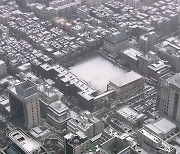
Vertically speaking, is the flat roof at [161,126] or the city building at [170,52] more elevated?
the city building at [170,52]

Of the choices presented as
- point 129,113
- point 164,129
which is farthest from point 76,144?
point 164,129

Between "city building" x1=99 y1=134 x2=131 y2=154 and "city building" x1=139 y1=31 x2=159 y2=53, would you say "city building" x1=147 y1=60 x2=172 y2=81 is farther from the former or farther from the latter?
"city building" x1=99 y1=134 x2=131 y2=154

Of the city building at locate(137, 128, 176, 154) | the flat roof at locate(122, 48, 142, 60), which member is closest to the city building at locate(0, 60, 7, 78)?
the flat roof at locate(122, 48, 142, 60)

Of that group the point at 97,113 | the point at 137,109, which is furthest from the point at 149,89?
the point at 97,113

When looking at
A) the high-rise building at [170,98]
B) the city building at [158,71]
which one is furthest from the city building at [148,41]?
the high-rise building at [170,98]

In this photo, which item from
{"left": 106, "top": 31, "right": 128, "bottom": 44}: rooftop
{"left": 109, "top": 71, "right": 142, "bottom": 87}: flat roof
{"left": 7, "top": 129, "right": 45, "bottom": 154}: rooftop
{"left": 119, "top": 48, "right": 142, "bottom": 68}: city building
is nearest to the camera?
{"left": 7, "top": 129, "right": 45, "bottom": 154}: rooftop

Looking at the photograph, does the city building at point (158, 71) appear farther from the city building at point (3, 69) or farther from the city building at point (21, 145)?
the city building at point (21, 145)

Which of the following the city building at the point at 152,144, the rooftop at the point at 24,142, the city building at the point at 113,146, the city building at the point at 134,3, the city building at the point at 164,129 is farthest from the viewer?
the city building at the point at 134,3

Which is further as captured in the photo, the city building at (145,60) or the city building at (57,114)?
the city building at (145,60)

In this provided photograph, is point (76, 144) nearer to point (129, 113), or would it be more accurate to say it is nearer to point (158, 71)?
point (129, 113)
